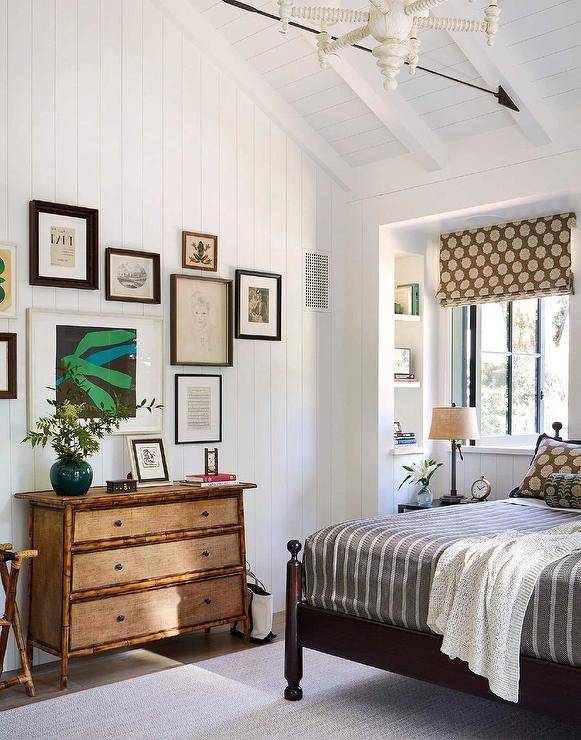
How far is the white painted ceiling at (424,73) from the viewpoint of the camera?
396cm

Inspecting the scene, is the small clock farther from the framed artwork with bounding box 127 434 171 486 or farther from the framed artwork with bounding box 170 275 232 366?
the framed artwork with bounding box 127 434 171 486

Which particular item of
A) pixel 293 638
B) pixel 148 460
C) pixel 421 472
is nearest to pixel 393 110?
pixel 421 472

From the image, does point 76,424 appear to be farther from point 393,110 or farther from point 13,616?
point 393,110

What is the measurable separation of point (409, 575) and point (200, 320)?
2.04 meters

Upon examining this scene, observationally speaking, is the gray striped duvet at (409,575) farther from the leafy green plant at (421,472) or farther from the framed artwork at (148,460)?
the leafy green plant at (421,472)

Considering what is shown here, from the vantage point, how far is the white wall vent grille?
5246 millimetres

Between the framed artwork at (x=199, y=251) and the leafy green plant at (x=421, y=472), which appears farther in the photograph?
the leafy green plant at (x=421, y=472)

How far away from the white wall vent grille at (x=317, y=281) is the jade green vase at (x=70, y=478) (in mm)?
1914

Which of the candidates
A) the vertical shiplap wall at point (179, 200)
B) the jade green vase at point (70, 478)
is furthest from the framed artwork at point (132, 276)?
the jade green vase at point (70, 478)

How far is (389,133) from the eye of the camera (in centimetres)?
499

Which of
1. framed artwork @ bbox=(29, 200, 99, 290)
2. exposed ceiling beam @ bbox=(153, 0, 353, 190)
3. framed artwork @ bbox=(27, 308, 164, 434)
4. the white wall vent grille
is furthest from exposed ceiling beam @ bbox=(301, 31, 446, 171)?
framed artwork @ bbox=(27, 308, 164, 434)

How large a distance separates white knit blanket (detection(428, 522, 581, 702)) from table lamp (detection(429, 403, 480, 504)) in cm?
191

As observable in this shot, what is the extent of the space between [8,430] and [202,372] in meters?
1.14

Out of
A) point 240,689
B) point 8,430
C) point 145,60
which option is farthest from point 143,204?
point 240,689
